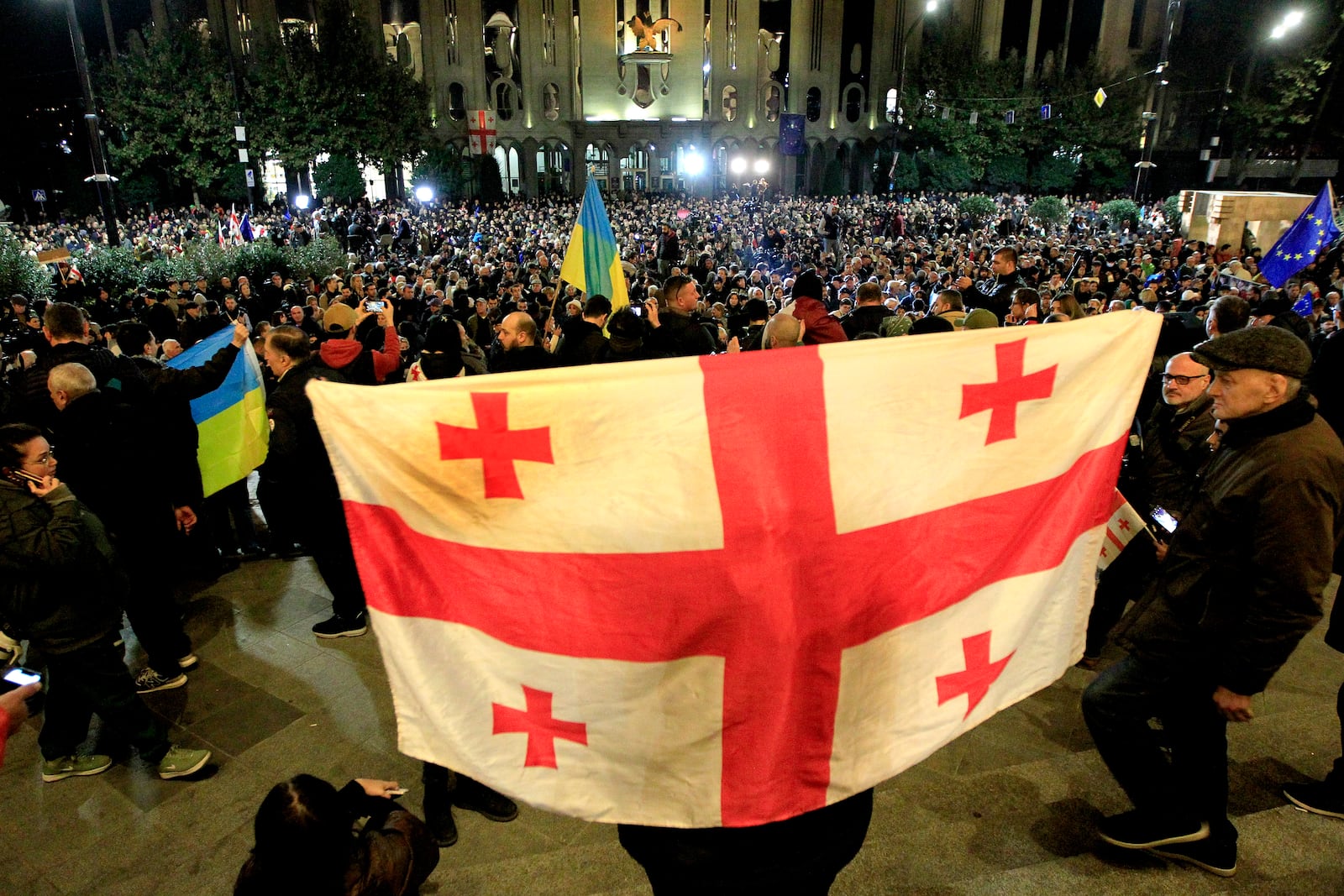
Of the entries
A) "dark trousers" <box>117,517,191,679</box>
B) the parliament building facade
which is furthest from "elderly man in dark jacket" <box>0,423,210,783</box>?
the parliament building facade

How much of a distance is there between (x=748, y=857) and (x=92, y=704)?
3.23m

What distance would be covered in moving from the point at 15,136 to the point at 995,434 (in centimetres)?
4253

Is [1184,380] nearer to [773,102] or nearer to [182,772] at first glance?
[182,772]

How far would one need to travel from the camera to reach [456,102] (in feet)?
149

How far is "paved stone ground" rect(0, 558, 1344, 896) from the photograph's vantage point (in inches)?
120

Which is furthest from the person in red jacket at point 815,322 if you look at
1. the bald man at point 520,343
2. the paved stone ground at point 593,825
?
the paved stone ground at point 593,825

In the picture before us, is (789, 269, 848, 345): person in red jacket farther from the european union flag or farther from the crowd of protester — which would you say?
the european union flag

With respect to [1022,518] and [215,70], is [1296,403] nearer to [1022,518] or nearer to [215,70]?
[1022,518]

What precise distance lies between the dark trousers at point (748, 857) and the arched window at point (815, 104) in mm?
52667

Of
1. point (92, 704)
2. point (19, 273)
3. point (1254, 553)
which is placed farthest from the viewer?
point (19, 273)

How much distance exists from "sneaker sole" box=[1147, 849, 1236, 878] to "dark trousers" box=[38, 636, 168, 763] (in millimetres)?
4321

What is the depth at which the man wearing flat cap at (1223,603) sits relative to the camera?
101 inches

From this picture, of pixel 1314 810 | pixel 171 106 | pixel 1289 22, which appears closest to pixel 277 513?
pixel 1314 810

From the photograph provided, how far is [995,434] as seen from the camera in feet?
6.75
